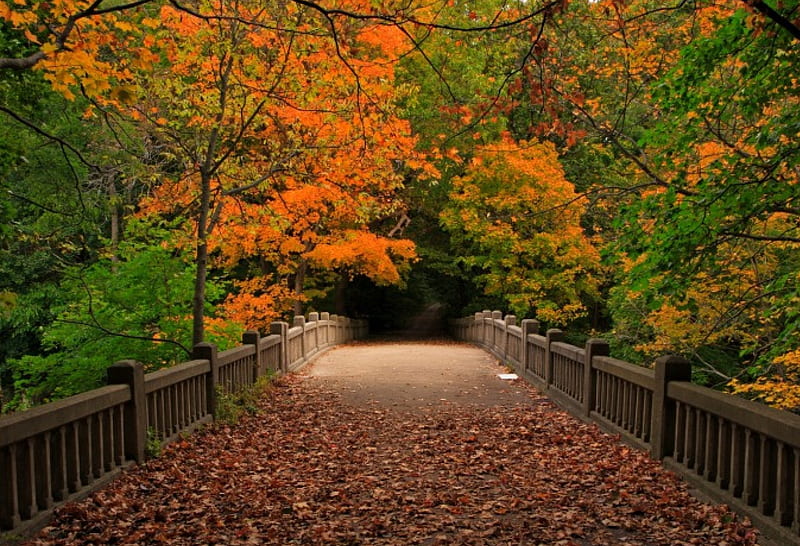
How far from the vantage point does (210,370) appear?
30.7 ft

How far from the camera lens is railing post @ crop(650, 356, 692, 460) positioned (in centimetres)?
673

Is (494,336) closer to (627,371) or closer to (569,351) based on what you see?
(569,351)

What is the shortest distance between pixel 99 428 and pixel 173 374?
1867 mm

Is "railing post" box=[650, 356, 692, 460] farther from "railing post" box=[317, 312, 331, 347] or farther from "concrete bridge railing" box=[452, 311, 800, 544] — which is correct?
"railing post" box=[317, 312, 331, 347]

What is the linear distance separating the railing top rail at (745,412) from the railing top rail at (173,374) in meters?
5.26

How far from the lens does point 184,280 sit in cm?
1233

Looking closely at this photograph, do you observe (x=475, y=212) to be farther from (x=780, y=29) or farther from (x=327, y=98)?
(x=780, y=29)

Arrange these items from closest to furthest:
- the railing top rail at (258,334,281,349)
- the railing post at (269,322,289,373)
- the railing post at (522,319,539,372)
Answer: the railing top rail at (258,334,281,349)
the railing post at (522,319,539,372)
the railing post at (269,322,289,373)

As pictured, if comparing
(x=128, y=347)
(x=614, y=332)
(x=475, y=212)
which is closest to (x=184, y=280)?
(x=128, y=347)

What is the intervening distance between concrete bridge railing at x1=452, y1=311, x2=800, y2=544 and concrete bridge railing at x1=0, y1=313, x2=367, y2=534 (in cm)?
509

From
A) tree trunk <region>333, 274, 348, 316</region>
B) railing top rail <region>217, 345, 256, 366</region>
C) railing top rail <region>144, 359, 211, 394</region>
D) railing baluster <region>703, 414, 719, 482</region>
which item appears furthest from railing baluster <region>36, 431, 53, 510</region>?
tree trunk <region>333, 274, 348, 316</region>

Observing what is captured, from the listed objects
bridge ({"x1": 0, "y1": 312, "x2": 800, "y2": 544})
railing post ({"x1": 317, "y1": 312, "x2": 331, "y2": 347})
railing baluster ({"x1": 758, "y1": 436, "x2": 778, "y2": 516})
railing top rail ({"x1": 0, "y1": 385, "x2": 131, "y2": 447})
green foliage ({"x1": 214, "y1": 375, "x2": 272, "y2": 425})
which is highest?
railing top rail ({"x1": 0, "y1": 385, "x2": 131, "y2": 447})

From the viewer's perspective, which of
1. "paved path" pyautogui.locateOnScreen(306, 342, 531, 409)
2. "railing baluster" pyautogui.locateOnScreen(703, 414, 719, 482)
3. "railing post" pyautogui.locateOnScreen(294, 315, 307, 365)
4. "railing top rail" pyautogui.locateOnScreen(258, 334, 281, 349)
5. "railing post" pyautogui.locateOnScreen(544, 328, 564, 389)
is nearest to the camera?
"railing baluster" pyautogui.locateOnScreen(703, 414, 719, 482)

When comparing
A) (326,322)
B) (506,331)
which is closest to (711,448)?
(506,331)
